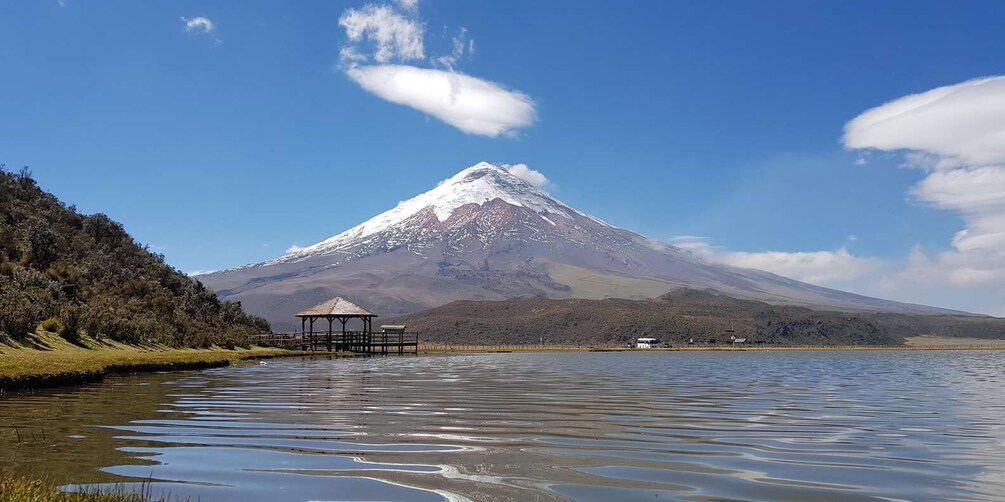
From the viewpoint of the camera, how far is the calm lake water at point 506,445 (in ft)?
27.6

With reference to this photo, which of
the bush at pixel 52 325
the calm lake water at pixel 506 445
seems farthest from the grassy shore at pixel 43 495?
the bush at pixel 52 325

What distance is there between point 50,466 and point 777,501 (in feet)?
27.1

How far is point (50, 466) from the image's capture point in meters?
9.04

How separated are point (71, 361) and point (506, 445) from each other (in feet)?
61.4

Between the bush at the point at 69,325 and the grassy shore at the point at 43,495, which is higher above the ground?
the bush at the point at 69,325

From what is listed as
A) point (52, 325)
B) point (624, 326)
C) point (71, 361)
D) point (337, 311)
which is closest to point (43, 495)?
point (71, 361)

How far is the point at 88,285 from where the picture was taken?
45000 millimetres

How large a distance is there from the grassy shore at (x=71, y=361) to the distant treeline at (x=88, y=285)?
866 millimetres

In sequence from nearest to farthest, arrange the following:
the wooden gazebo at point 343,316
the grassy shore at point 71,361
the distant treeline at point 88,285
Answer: the grassy shore at point 71,361 → the distant treeline at point 88,285 → the wooden gazebo at point 343,316

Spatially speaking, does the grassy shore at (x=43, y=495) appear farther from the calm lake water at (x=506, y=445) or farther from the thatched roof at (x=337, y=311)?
the thatched roof at (x=337, y=311)

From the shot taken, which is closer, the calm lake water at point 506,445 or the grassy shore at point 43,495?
the grassy shore at point 43,495

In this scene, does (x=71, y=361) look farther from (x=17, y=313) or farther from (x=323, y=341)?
(x=323, y=341)

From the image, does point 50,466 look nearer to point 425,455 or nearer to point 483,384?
point 425,455

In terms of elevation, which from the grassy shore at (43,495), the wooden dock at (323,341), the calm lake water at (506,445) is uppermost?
the wooden dock at (323,341)
